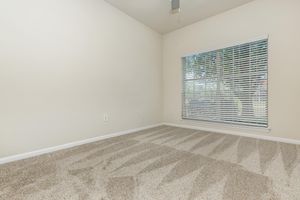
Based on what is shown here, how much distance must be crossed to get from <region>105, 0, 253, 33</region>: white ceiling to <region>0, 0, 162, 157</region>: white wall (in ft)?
0.68

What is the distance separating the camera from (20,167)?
188 cm

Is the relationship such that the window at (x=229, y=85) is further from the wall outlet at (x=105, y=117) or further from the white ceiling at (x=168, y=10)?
the wall outlet at (x=105, y=117)

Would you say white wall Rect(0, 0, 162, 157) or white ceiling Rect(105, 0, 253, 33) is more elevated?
white ceiling Rect(105, 0, 253, 33)

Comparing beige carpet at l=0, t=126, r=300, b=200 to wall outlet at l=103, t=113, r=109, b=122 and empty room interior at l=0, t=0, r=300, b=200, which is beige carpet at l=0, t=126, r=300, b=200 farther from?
wall outlet at l=103, t=113, r=109, b=122

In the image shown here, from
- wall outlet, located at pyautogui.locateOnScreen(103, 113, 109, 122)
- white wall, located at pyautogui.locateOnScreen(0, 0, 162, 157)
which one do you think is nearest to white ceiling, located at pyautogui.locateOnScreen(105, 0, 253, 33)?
white wall, located at pyautogui.locateOnScreen(0, 0, 162, 157)

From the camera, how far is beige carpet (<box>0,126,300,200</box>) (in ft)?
4.49

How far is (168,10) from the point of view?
129 inches

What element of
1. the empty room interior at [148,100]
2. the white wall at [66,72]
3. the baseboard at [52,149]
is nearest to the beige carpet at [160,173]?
the empty room interior at [148,100]

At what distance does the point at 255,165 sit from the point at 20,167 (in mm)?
2638

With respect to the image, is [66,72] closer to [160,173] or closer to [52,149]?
[52,149]

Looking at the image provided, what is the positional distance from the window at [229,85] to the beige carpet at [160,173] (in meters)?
0.67

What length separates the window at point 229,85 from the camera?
291cm

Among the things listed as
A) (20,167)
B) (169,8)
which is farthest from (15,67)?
(169,8)

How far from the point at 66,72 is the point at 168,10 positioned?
7.34ft
